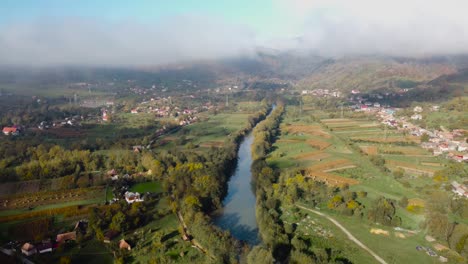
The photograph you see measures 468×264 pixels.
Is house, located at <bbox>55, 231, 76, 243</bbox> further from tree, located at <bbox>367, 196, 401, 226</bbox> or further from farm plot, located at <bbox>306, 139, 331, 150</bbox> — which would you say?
farm plot, located at <bbox>306, 139, 331, 150</bbox>

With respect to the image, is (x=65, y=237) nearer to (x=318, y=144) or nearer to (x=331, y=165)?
(x=331, y=165)

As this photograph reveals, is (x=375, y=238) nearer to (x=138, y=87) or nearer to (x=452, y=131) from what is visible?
(x=452, y=131)

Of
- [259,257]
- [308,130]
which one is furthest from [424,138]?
[259,257]

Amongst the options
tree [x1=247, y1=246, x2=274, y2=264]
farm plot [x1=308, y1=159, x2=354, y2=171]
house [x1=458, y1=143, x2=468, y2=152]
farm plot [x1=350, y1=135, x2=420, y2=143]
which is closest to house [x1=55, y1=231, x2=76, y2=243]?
tree [x1=247, y1=246, x2=274, y2=264]

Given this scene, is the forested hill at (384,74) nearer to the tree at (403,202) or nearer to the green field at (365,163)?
the green field at (365,163)

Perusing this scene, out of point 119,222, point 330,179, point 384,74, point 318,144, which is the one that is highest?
point 384,74
